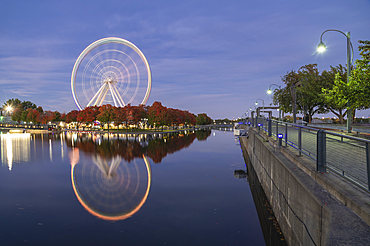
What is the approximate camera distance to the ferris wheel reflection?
10523 millimetres

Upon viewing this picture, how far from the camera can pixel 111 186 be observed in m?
14.0

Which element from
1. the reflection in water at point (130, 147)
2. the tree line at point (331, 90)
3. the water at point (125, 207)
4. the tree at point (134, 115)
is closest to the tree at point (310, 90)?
the tree line at point (331, 90)

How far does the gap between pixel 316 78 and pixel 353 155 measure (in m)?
41.4

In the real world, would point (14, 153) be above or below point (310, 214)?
below

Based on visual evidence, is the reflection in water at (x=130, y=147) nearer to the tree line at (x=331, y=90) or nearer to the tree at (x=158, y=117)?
the tree line at (x=331, y=90)

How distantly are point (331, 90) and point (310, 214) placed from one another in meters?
11.5

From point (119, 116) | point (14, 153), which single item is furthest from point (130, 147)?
point (119, 116)

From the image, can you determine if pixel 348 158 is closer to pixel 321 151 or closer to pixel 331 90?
pixel 321 151

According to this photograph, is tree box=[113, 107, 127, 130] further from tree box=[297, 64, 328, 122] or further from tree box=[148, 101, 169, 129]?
tree box=[297, 64, 328, 122]

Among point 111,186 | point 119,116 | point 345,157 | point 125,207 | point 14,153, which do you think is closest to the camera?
point 345,157

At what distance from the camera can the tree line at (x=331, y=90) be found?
536 inches

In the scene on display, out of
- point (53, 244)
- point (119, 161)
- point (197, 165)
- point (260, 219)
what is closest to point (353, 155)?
point (260, 219)

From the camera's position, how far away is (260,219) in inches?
393

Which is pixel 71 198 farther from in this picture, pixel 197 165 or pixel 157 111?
pixel 157 111
